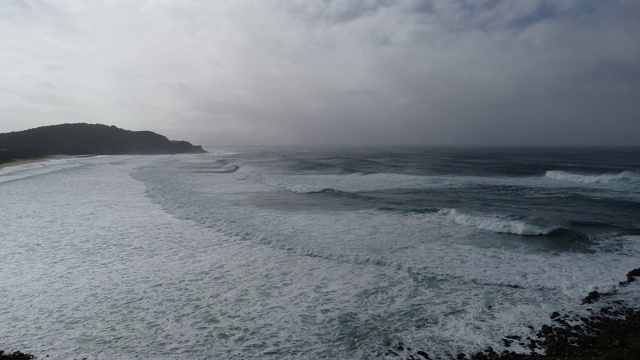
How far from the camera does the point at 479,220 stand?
16.8m

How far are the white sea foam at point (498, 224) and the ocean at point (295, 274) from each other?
10 cm

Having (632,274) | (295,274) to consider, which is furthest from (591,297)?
(295,274)

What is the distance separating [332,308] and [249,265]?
381 cm

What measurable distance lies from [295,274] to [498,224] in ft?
33.9

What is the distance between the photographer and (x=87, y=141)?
100562 millimetres

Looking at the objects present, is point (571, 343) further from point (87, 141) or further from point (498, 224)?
point (87, 141)

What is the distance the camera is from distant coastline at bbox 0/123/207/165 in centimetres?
8731

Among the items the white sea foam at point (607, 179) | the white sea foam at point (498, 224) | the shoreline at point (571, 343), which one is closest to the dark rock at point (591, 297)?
the shoreline at point (571, 343)

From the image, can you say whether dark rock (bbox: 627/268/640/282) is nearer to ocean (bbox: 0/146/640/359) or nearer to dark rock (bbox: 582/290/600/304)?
ocean (bbox: 0/146/640/359)

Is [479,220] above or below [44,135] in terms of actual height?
below

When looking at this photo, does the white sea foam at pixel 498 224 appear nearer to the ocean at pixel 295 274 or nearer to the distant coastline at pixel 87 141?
the ocean at pixel 295 274

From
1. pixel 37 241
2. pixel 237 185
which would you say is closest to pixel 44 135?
pixel 237 185

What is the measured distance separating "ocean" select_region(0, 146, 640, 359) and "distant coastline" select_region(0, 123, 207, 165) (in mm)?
67262

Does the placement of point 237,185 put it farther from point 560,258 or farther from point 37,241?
point 560,258
